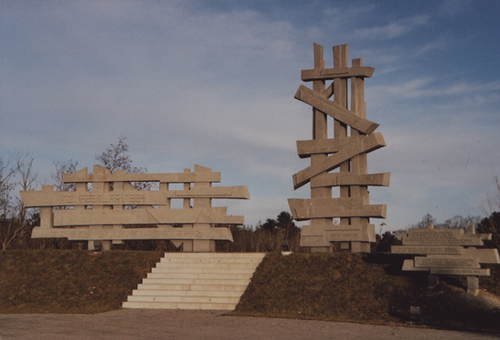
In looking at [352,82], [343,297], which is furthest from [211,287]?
[352,82]

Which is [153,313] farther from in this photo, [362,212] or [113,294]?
[362,212]

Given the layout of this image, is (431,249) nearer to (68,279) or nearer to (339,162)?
(339,162)

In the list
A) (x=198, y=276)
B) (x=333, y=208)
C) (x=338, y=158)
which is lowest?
(x=198, y=276)

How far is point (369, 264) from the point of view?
60.9 ft

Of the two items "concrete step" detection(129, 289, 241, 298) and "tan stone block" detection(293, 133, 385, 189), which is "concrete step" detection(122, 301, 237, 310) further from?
"tan stone block" detection(293, 133, 385, 189)

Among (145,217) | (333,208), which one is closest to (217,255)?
(145,217)

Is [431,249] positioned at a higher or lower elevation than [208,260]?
higher

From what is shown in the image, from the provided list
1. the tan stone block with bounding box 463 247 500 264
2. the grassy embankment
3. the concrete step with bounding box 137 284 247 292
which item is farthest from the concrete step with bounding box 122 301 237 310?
the tan stone block with bounding box 463 247 500 264

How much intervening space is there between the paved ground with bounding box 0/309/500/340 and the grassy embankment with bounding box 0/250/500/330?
109 cm

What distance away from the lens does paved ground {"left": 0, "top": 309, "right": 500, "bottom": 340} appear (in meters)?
12.2

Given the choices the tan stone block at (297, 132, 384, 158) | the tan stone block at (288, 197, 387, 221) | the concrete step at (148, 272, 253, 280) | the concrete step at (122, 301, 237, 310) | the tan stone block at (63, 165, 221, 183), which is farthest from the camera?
the tan stone block at (63, 165, 221, 183)

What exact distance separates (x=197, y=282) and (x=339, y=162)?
7.70 metres

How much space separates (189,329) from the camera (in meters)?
13.2

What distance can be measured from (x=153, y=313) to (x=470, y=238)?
10350mm
